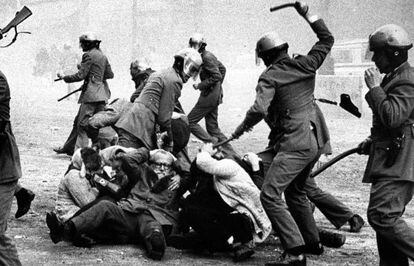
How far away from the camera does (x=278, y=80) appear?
501cm

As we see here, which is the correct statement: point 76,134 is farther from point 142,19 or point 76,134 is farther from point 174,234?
point 142,19

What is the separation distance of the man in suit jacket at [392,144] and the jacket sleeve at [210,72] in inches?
192

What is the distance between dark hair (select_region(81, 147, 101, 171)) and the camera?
5.75m

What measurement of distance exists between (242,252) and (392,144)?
5.03 ft

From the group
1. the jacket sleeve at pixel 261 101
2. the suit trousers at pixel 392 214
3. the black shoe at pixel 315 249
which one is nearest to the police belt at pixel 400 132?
the suit trousers at pixel 392 214

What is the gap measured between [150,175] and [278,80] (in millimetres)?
1501

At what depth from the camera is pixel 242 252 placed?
16.8 feet

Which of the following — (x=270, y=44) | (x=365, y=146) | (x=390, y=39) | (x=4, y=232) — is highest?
(x=390, y=39)

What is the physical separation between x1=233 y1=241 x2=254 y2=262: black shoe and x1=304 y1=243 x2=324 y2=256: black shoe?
21.4 inches

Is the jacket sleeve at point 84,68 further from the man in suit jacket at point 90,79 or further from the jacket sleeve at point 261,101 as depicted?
the jacket sleeve at point 261,101

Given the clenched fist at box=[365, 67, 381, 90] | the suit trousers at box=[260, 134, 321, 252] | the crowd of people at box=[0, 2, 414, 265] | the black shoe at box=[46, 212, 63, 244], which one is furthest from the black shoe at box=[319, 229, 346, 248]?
the black shoe at box=[46, 212, 63, 244]

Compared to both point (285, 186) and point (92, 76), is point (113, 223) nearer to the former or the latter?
point (285, 186)

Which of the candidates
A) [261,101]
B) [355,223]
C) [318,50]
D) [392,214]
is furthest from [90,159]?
[392,214]

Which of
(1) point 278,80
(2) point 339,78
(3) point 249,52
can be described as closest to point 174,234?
(1) point 278,80
